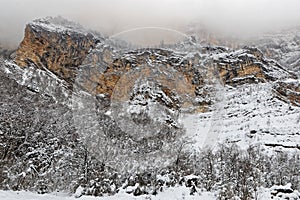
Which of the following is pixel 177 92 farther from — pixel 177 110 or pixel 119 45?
pixel 119 45

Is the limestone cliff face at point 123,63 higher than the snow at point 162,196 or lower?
higher

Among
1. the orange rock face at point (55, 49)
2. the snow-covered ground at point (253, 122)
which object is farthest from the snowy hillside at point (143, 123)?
the orange rock face at point (55, 49)

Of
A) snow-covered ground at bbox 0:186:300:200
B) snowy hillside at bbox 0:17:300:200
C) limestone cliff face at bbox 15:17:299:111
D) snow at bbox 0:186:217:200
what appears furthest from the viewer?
limestone cliff face at bbox 15:17:299:111

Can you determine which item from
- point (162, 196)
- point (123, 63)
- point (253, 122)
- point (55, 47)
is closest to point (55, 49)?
point (55, 47)

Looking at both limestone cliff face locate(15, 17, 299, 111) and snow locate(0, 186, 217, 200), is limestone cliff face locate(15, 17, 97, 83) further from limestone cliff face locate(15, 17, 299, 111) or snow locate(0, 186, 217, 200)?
snow locate(0, 186, 217, 200)

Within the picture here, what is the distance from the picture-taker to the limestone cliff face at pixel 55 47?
520ft

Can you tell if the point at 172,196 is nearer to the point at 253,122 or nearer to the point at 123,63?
the point at 253,122

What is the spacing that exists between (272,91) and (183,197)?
349ft

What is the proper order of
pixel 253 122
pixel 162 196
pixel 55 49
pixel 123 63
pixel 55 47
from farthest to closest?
pixel 55 47
pixel 55 49
pixel 123 63
pixel 253 122
pixel 162 196

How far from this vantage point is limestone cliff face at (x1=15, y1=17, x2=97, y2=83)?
159m

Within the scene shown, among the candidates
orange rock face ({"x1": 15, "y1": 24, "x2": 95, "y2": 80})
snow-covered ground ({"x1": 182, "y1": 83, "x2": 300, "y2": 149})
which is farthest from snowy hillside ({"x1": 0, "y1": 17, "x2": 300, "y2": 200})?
orange rock face ({"x1": 15, "y1": 24, "x2": 95, "y2": 80})

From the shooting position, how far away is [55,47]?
16762 centimetres

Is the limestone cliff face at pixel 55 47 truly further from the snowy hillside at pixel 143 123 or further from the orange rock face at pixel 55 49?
the snowy hillside at pixel 143 123

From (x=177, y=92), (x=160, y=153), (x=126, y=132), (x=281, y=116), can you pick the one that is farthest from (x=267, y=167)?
(x=177, y=92)
